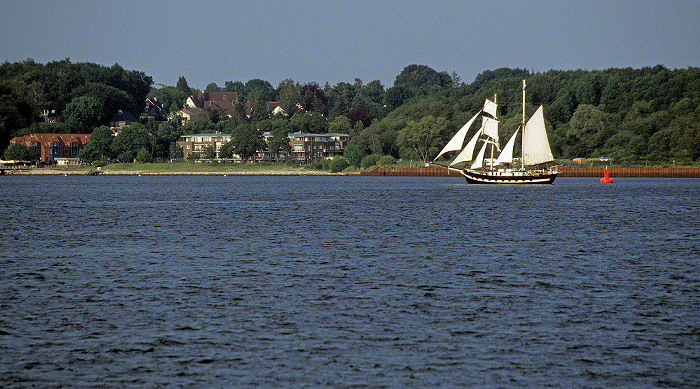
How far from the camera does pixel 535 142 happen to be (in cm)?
11594

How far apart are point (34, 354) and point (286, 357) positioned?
242 inches

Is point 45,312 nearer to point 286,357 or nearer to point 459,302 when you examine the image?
point 286,357

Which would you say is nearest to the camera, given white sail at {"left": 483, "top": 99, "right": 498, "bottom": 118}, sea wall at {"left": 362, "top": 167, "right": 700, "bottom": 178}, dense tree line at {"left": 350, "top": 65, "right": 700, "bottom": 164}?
white sail at {"left": 483, "top": 99, "right": 498, "bottom": 118}

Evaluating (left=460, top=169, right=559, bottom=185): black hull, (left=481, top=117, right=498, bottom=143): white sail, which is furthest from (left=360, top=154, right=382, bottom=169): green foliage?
(left=481, top=117, right=498, bottom=143): white sail

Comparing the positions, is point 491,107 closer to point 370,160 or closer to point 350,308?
point 370,160

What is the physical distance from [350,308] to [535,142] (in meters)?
98.6

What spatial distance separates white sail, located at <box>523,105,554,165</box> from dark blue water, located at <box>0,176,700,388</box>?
6720 cm

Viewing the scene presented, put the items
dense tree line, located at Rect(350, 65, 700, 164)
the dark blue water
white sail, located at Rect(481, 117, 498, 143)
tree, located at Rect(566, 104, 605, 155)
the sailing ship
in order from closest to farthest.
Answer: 1. the dark blue water
2. the sailing ship
3. white sail, located at Rect(481, 117, 498, 143)
4. dense tree line, located at Rect(350, 65, 700, 164)
5. tree, located at Rect(566, 104, 605, 155)

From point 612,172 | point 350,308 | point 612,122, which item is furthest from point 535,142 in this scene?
point 350,308

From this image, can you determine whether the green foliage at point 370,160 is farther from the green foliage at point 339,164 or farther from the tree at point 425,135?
the tree at point 425,135

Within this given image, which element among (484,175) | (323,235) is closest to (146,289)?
(323,235)

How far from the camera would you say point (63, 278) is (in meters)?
28.7

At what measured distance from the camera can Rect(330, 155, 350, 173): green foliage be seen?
19650cm

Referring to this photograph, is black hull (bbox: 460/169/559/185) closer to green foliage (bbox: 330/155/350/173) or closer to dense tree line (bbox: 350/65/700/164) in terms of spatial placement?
dense tree line (bbox: 350/65/700/164)
